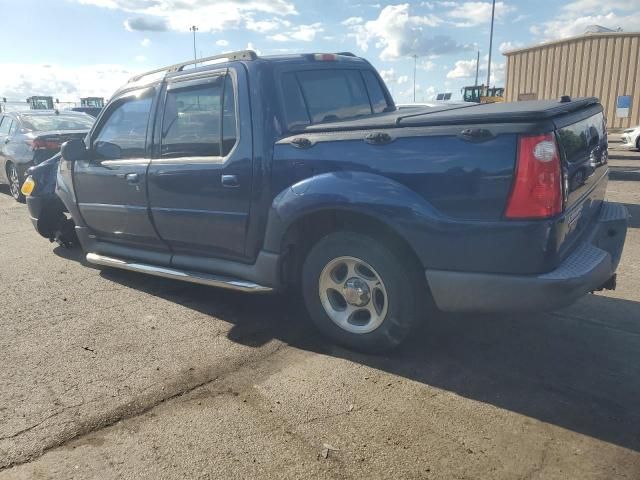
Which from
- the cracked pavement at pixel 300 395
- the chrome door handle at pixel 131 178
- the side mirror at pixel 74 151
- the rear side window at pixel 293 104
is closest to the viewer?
the cracked pavement at pixel 300 395

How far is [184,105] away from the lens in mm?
4113

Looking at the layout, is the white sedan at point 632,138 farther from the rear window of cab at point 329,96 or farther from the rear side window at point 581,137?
the rear side window at point 581,137

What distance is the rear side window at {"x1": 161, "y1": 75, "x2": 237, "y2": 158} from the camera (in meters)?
3.81

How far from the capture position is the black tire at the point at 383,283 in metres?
3.16

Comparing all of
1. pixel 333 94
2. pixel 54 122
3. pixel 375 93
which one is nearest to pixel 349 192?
pixel 333 94

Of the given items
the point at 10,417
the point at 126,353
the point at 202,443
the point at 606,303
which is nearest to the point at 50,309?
the point at 126,353

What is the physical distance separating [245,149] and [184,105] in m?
0.82

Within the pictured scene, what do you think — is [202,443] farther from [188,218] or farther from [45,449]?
[188,218]

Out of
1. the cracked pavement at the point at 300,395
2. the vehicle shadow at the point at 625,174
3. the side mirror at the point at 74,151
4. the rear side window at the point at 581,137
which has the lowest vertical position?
the cracked pavement at the point at 300,395

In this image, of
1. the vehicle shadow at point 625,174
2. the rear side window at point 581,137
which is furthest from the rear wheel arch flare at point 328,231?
the vehicle shadow at point 625,174

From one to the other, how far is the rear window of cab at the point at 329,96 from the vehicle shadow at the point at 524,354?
1544mm

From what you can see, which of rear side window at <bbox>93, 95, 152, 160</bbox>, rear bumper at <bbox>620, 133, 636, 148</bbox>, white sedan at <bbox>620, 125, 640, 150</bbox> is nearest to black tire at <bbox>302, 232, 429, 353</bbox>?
rear side window at <bbox>93, 95, 152, 160</bbox>

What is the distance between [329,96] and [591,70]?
2781cm

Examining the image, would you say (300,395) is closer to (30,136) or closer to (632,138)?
(30,136)
